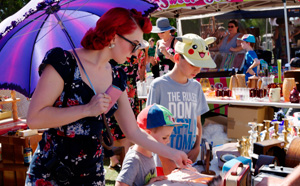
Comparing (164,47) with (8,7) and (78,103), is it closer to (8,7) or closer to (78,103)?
(78,103)

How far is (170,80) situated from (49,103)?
1414 mm

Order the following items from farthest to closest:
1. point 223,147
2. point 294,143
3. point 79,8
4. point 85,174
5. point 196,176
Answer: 1. point 223,147
2. point 294,143
3. point 79,8
4. point 196,176
5. point 85,174

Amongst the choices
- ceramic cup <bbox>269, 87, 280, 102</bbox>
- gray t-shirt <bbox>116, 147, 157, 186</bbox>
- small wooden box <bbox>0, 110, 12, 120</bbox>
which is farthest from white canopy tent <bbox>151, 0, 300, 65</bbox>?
gray t-shirt <bbox>116, 147, 157, 186</bbox>

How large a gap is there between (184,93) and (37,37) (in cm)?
122

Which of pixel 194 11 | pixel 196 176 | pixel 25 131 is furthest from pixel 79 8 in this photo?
pixel 194 11

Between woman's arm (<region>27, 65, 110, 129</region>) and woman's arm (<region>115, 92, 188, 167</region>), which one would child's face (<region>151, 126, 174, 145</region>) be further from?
woman's arm (<region>27, 65, 110, 129</region>)

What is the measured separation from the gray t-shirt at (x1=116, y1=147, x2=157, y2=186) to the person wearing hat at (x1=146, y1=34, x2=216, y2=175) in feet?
2.50

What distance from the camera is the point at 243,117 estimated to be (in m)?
5.14

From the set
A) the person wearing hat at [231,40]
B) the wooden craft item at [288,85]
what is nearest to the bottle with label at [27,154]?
the wooden craft item at [288,85]

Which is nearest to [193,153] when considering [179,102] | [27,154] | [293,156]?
[179,102]

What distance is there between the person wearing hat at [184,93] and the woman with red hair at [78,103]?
101cm

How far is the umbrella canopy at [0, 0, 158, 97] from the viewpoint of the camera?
5.87 feet

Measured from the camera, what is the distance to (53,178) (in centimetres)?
147

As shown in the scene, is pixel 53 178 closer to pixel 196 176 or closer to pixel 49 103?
pixel 49 103
